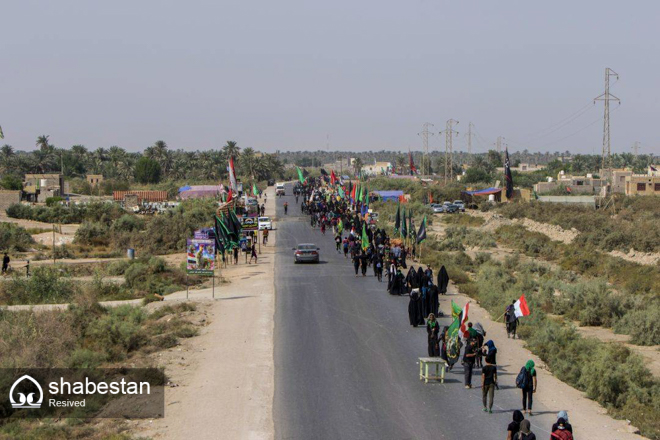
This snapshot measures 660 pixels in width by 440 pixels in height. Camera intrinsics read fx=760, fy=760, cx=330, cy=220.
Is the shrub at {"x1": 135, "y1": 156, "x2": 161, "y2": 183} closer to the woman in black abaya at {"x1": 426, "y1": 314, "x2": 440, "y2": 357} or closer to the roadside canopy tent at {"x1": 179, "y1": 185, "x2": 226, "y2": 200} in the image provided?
the roadside canopy tent at {"x1": 179, "y1": 185, "x2": 226, "y2": 200}

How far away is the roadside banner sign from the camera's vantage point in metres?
27.3

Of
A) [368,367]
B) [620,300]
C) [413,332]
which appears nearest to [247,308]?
[413,332]

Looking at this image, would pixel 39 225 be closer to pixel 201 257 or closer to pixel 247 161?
pixel 201 257

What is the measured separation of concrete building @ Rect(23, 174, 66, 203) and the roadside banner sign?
6627 centimetres

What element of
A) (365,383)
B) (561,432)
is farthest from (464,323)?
(561,432)

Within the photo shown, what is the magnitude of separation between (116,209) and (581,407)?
59.0m

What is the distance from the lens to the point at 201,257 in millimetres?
27406

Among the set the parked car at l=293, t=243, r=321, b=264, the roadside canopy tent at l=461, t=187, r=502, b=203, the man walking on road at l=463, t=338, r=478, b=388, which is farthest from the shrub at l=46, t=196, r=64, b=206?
the man walking on road at l=463, t=338, r=478, b=388

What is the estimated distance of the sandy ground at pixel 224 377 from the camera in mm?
13961

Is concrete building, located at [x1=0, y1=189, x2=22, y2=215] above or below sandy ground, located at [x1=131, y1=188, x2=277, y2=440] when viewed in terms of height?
above

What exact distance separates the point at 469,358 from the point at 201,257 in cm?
1377

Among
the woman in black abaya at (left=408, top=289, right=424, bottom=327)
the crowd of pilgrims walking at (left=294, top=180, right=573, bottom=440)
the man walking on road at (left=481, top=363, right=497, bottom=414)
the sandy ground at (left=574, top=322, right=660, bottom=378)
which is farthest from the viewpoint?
the woman in black abaya at (left=408, top=289, right=424, bottom=327)

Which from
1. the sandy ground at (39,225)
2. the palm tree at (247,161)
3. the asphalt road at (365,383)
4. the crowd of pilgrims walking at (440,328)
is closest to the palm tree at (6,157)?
the palm tree at (247,161)

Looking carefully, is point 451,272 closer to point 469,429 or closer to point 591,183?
→ point 469,429
